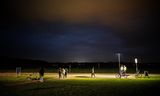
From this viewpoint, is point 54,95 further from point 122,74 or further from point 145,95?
point 122,74

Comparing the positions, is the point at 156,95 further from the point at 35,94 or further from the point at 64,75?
the point at 64,75

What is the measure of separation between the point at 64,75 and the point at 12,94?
24.0 metres

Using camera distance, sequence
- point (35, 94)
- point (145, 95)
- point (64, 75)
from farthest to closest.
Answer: point (64, 75), point (35, 94), point (145, 95)

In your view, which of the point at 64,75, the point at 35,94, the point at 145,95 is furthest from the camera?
the point at 64,75

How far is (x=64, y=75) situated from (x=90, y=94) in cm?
2480

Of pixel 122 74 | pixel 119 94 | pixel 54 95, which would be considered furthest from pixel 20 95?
pixel 122 74

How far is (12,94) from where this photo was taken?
944 inches

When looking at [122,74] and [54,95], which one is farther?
[122,74]

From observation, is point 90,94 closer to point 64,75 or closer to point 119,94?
point 119,94

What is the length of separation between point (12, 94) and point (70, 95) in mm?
5604

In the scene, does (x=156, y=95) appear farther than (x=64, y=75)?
No

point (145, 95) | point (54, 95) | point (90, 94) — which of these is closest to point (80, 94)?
point (90, 94)

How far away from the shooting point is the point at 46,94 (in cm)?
2355

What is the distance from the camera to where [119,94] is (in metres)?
23.1
